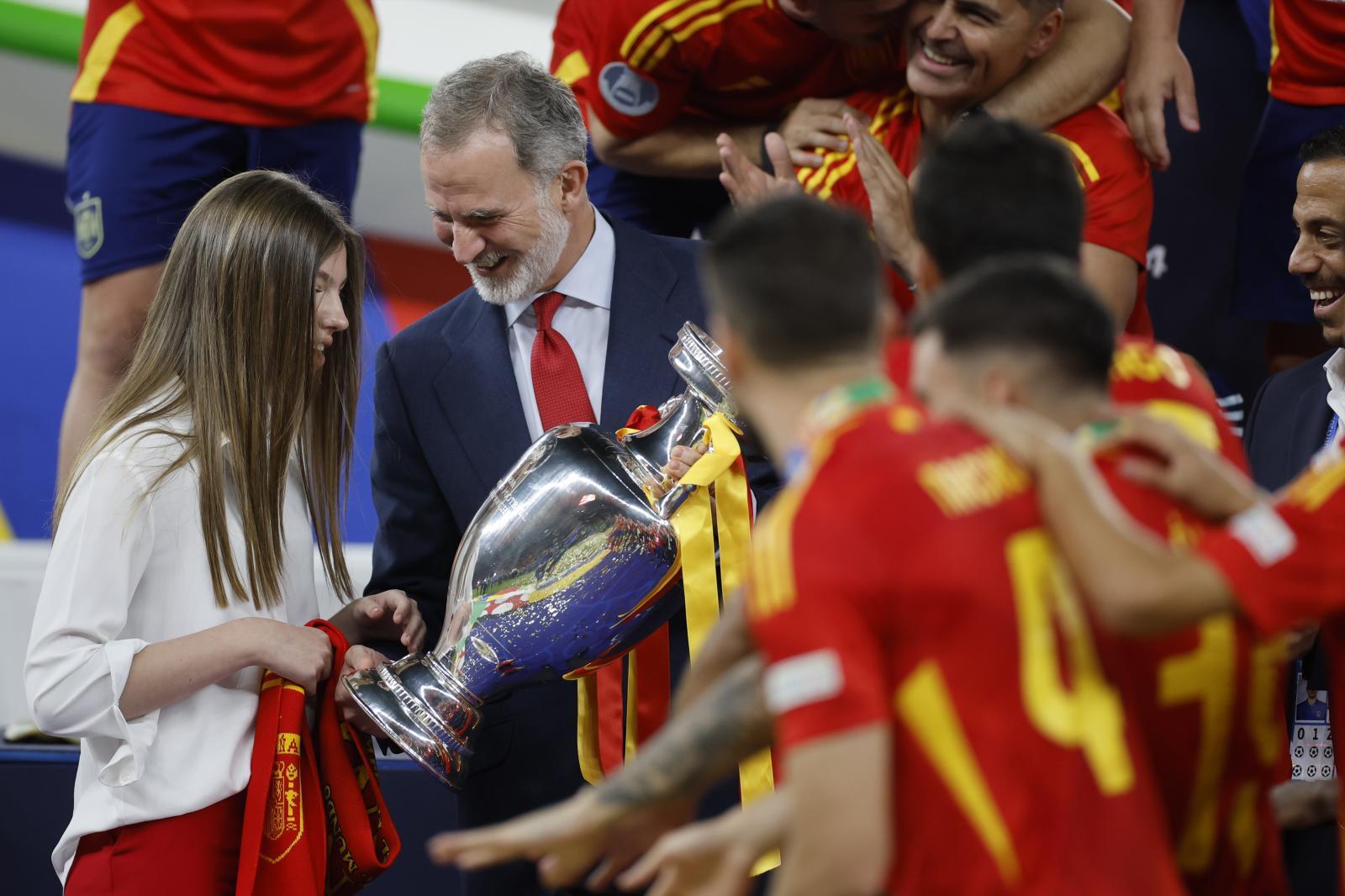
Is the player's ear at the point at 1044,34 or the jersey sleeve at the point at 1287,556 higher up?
the jersey sleeve at the point at 1287,556

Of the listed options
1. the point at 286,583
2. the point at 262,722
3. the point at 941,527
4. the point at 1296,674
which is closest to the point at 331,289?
the point at 286,583

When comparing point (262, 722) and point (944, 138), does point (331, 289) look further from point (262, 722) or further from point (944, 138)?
point (944, 138)

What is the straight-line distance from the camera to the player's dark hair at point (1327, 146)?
280 centimetres

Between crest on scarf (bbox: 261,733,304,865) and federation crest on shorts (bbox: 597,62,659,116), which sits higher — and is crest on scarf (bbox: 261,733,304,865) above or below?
below

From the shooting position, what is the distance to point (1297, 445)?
9.21ft

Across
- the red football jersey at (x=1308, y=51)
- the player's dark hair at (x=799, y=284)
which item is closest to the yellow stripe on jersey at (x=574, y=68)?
the red football jersey at (x=1308, y=51)

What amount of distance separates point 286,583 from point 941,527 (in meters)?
1.44

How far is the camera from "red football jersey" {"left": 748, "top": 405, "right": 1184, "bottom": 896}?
45.6 inches

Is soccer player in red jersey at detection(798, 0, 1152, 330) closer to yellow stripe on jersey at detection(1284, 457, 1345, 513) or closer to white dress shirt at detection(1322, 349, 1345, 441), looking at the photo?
white dress shirt at detection(1322, 349, 1345, 441)

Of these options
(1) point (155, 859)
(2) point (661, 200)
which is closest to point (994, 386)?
(1) point (155, 859)

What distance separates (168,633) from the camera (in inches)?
88.6

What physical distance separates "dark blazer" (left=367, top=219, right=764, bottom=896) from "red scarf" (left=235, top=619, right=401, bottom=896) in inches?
9.6

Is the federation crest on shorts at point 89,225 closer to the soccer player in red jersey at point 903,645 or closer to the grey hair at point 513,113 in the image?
the grey hair at point 513,113

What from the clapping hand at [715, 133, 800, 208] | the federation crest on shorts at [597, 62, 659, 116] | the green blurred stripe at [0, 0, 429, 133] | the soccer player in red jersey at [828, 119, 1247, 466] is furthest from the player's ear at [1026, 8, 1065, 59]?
the green blurred stripe at [0, 0, 429, 133]
